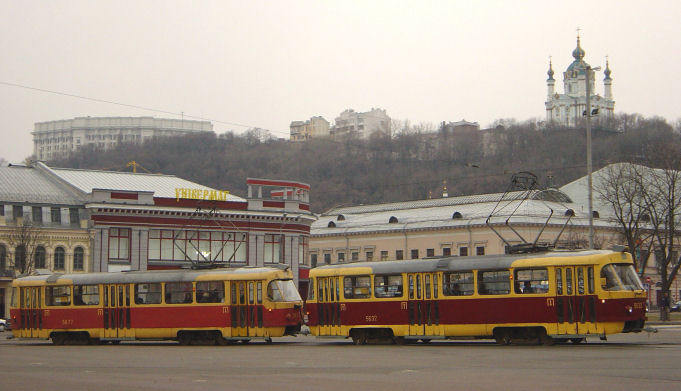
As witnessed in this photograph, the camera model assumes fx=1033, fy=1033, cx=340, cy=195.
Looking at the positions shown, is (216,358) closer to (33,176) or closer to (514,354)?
(514,354)

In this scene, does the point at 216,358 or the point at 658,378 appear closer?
the point at 658,378

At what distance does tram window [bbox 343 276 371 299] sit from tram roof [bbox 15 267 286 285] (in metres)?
2.66

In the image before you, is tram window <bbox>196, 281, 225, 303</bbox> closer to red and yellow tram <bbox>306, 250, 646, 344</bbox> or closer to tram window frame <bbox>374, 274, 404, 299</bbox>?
red and yellow tram <bbox>306, 250, 646, 344</bbox>

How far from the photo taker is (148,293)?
4228 cm

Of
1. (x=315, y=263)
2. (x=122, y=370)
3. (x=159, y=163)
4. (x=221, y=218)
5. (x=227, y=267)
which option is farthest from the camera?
(x=159, y=163)

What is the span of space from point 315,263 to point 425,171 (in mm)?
36089

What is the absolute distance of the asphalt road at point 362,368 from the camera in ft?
68.2

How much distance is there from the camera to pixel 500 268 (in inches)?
1401

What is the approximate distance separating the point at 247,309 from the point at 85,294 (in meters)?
8.26

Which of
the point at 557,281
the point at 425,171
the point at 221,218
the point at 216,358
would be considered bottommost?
the point at 216,358

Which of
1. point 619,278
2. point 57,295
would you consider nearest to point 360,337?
point 619,278

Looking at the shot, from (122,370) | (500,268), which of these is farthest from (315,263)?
(122,370)

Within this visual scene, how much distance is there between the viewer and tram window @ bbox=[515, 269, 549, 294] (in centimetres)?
3441

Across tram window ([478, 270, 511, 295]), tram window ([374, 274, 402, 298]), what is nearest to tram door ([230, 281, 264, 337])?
tram window ([374, 274, 402, 298])
